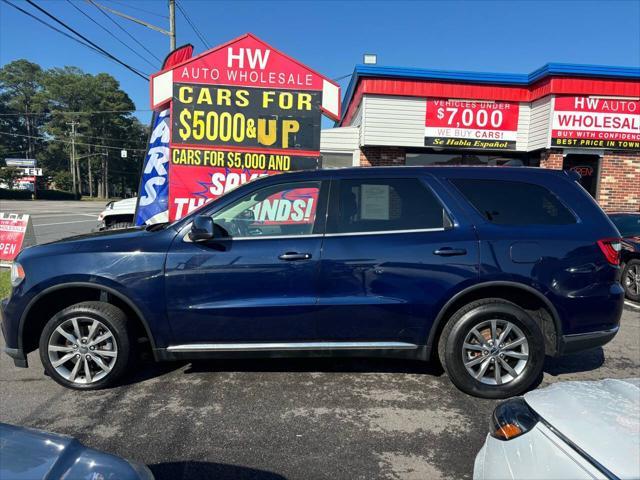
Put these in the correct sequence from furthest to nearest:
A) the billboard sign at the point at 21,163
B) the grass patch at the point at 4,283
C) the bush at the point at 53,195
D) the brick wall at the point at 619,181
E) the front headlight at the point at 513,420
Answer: the billboard sign at the point at 21,163 → the bush at the point at 53,195 → the brick wall at the point at 619,181 → the grass patch at the point at 4,283 → the front headlight at the point at 513,420

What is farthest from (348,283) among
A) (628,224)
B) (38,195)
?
(38,195)

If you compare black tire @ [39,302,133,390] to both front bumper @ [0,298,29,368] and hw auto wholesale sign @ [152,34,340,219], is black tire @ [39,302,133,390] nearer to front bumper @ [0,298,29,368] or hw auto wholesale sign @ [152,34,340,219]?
front bumper @ [0,298,29,368]

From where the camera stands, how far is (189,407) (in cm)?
349

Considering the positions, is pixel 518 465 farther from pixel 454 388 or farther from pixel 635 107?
pixel 635 107

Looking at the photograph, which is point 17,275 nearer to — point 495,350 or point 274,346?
point 274,346

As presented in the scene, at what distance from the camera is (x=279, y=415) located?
11.0 ft

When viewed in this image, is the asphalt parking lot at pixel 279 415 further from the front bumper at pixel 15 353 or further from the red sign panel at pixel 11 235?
the red sign panel at pixel 11 235

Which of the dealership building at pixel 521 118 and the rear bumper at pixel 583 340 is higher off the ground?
the dealership building at pixel 521 118

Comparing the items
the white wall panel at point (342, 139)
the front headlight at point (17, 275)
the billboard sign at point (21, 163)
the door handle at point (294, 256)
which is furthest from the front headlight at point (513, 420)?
the billboard sign at point (21, 163)

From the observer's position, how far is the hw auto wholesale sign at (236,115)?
711 centimetres

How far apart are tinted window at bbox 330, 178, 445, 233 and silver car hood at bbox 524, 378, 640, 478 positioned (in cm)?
184

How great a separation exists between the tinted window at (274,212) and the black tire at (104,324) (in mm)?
1126

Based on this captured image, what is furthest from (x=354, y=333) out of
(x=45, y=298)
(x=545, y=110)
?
(x=545, y=110)

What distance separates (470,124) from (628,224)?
4.99 metres
